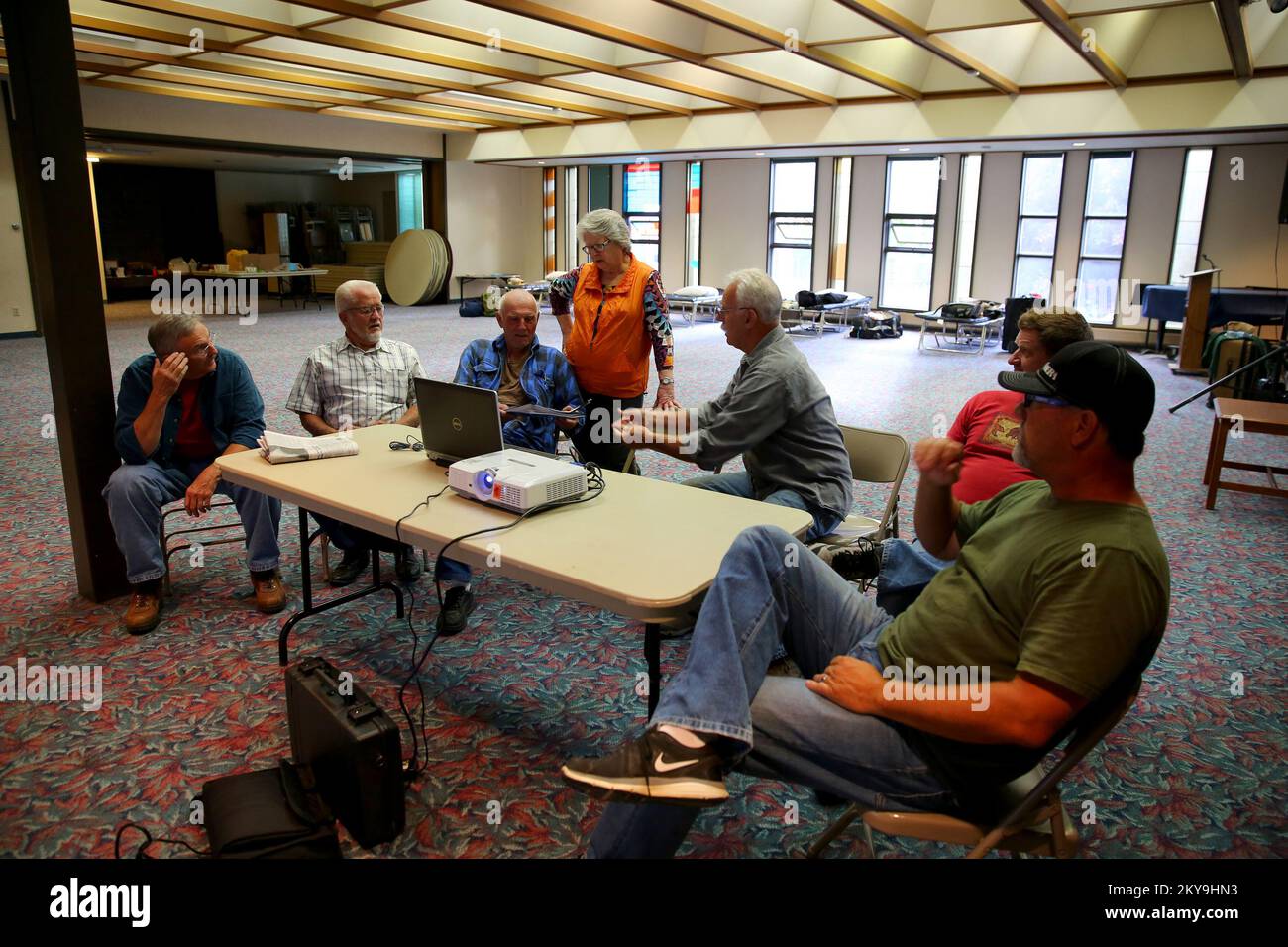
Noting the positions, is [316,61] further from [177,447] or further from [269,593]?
[269,593]

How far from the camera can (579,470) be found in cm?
247

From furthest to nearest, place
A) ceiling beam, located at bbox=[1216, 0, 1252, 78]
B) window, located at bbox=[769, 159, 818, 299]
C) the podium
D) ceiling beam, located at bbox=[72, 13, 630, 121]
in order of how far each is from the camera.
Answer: window, located at bbox=[769, 159, 818, 299]
the podium
ceiling beam, located at bbox=[72, 13, 630, 121]
ceiling beam, located at bbox=[1216, 0, 1252, 78]

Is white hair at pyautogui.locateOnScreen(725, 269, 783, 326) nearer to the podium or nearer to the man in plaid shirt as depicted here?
the man in plaid shirt

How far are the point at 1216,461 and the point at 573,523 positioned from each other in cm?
448

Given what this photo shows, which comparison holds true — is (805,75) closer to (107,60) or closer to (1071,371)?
(107,60)

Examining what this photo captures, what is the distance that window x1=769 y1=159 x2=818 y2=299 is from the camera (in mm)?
14938

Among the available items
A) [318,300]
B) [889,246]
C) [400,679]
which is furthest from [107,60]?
[889,246]

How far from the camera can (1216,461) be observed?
5.08 meters

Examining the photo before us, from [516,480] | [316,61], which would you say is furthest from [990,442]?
[316,61]

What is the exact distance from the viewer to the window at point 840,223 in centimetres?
1444

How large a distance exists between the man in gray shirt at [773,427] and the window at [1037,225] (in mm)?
11106

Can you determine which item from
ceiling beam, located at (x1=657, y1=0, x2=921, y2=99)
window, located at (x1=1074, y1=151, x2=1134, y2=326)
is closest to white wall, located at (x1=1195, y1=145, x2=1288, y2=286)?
window, located at (x1=1074, y1=151, x2=1134, y2=326)

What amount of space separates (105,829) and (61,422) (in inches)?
73.3
